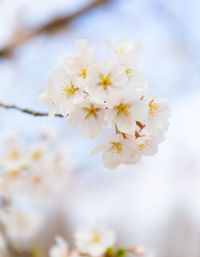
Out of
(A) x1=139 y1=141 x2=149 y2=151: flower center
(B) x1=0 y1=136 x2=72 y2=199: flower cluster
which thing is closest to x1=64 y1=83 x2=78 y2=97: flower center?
(A) x1=139 y1=141 x2=149 y2=151: flower center

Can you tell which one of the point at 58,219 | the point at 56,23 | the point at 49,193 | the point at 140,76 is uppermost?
the point at 56,23

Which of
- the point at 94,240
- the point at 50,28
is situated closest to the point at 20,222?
the point at 94,240

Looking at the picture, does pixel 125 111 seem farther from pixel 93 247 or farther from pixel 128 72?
pixel 93 247

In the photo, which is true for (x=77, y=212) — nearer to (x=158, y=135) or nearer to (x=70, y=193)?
(x=70, y=193)

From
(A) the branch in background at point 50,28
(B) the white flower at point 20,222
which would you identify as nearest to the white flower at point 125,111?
(B) the white flower at point 20,222

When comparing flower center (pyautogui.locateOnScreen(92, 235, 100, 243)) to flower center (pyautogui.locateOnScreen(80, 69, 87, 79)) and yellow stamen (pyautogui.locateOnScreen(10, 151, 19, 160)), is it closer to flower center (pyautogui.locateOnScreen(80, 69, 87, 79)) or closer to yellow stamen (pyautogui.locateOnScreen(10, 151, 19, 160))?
yellow stamen (pyautogui.locateOnScreen(10, 151, 19, 160))

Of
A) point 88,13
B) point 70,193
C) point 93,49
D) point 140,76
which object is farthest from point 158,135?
point 70,193
